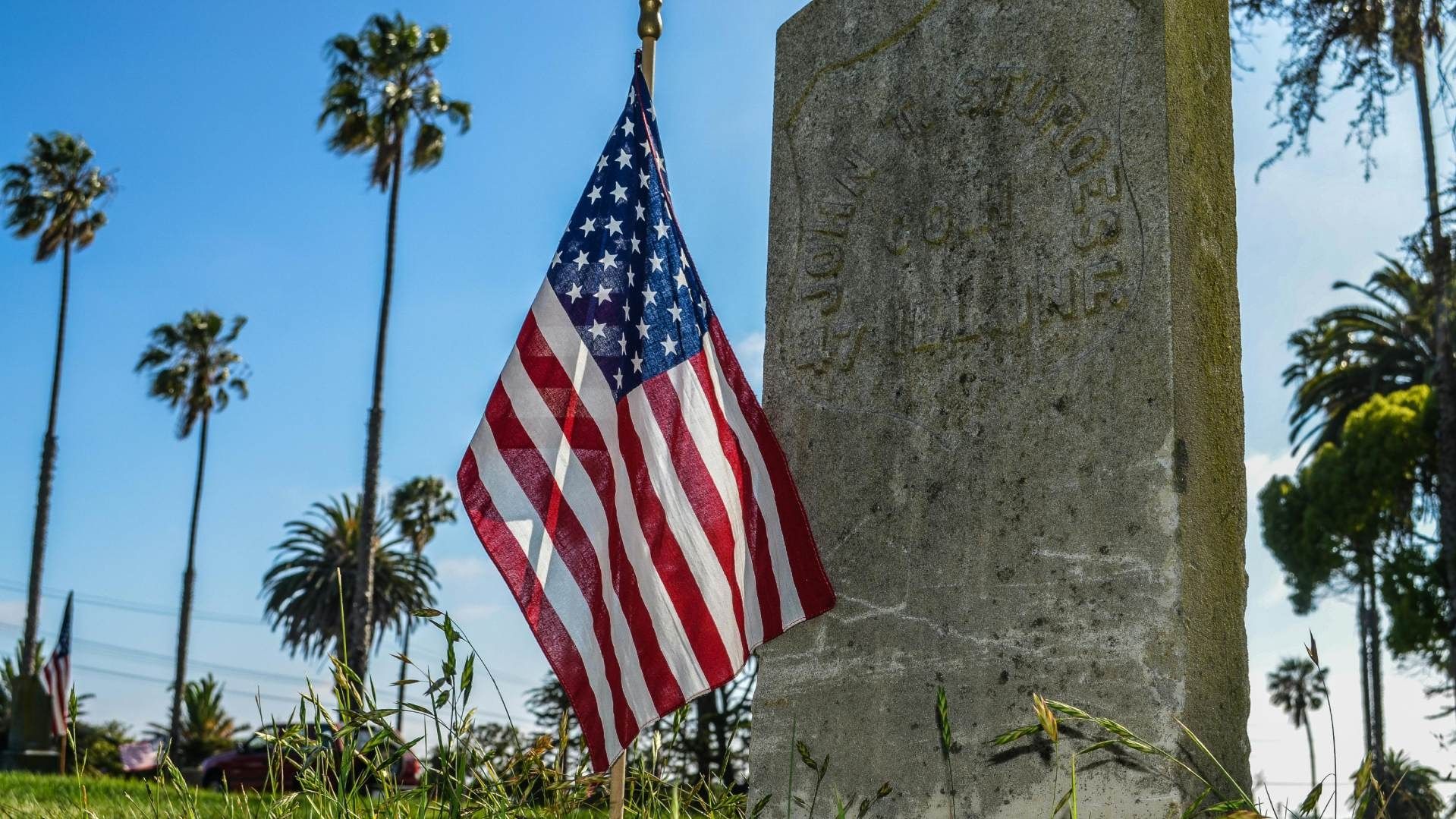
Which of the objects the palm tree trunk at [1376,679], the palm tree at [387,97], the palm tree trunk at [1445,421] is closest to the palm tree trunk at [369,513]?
the palm tree at [387,97]

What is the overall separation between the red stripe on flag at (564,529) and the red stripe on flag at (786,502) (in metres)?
0.44

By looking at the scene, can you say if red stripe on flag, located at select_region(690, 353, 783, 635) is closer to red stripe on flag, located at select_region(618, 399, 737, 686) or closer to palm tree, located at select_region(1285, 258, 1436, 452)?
red stripe on flag, located at select_region(618, 399, 737, 686)

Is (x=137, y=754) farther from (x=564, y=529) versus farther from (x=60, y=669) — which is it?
(x=564, y=529)

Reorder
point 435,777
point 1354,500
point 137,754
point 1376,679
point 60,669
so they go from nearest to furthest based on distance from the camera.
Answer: point 435,777 < point 60,669 < point 137,754 < point 1354,500 < point 1376,679

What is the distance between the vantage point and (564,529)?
3533 millimetres

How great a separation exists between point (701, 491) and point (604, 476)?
0.27 metres

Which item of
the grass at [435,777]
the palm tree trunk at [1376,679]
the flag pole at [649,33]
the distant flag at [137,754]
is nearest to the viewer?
the grass at [435,777]

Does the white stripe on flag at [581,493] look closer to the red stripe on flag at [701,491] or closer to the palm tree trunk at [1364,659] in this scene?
the red stripe on flag at [701,491]

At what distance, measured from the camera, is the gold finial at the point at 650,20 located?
4172 mm

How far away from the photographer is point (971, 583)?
3.45 meters

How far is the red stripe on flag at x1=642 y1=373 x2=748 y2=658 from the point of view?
354cm

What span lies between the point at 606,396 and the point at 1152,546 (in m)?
1.47

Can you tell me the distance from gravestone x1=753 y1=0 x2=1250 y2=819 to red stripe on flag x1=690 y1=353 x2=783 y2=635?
0.73 ft

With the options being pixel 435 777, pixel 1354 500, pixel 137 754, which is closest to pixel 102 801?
pixel 435 777
